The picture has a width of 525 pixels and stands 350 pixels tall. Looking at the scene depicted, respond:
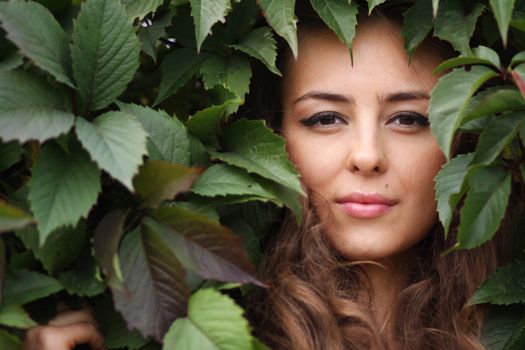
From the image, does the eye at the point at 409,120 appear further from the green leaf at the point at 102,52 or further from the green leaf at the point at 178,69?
the green leaf at the point at 102,52

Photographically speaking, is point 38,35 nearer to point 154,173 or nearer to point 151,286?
point 154,173

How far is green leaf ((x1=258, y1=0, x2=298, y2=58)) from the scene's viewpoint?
4.49 ft

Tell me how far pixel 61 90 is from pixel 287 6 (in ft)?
1.47

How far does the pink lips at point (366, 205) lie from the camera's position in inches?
58.4

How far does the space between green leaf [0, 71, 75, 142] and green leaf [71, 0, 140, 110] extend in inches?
2.1

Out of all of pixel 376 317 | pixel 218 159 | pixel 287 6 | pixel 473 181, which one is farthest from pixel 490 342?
pixel 287 6

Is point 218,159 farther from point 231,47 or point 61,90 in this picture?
point 61,90

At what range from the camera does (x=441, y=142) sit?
1127 mm

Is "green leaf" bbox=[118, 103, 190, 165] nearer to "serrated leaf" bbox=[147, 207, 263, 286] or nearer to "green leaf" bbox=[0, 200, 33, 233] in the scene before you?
"serrated leaf" bbox=[147, 207, 263, 286]

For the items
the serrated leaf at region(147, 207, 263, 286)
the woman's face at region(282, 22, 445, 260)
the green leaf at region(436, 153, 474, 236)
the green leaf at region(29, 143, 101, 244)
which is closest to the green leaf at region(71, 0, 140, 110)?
the green leaf at region(29, 143, 101, 244)

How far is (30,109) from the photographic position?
1.09 m

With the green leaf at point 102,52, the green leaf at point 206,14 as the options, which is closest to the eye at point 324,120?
the green leaf at point 206,14

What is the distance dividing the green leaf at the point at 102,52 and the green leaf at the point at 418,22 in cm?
54

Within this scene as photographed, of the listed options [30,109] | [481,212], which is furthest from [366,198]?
[30,109]
